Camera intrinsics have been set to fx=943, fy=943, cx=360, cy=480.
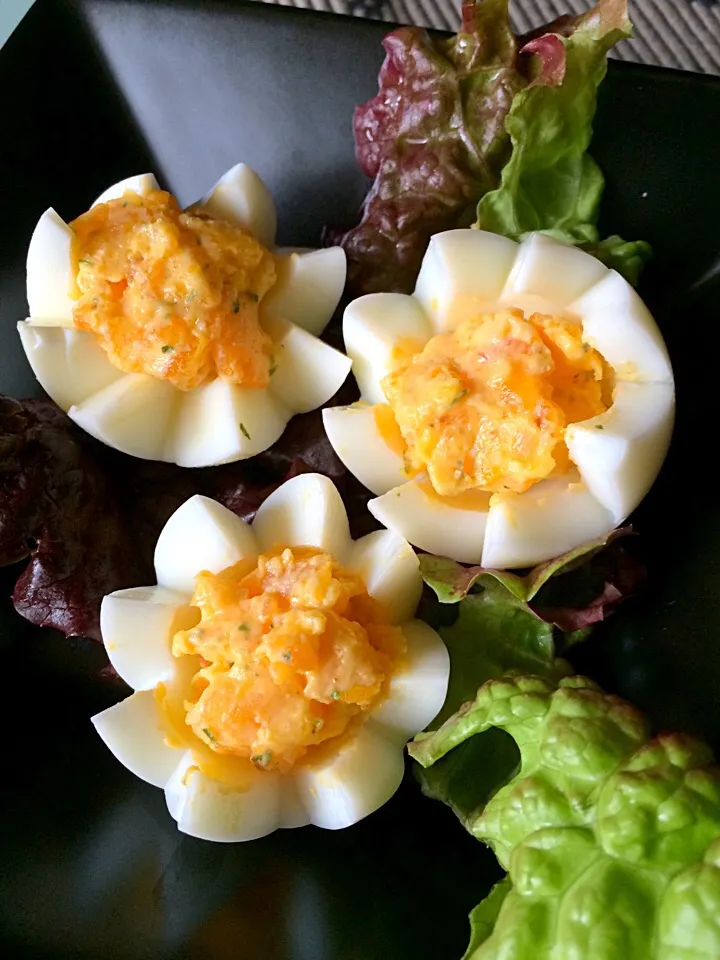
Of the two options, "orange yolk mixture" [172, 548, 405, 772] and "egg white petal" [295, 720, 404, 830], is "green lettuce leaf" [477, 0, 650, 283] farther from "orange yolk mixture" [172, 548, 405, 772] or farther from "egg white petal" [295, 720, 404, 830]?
"egg white petal" [295, 720, 404, 830]

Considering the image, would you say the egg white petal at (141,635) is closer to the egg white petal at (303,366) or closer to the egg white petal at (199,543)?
the egg white petal at (199,543)

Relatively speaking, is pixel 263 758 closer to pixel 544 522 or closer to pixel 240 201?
pixel 544 522

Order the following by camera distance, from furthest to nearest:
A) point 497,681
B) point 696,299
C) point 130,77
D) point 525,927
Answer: point 130,77 → point 696,299 → point 497,681 → point 525,927

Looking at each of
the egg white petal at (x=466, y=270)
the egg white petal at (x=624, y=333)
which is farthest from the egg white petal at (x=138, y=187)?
the egg white petal at (x=624, y=333)

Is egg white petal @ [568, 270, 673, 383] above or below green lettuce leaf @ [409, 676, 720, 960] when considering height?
above

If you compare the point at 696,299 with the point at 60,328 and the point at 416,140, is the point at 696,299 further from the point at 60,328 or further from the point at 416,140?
the point at 60,328

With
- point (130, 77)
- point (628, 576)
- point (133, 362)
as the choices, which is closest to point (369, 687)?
point (628, 576)

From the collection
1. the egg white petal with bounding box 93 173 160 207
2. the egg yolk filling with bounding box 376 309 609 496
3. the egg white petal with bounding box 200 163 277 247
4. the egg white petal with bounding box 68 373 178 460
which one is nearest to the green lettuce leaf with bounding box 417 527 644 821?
the egg yolk filling with bounding box 376 309 609 496
